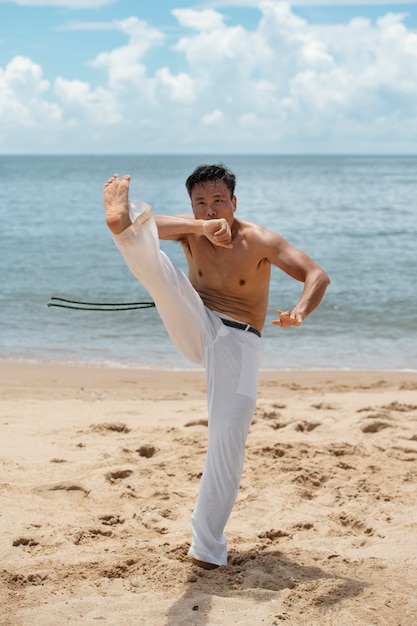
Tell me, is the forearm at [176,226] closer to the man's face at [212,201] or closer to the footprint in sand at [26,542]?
the man's face at [212,201]

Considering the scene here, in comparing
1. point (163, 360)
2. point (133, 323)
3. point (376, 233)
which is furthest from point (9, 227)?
point (163, 360)

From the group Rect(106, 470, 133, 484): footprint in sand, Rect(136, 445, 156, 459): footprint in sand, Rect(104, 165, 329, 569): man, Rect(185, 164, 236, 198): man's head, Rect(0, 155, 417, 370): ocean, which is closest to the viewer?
Rect(104, 165, 329, 569): man

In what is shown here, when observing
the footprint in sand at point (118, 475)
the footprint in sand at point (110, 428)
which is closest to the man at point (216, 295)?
the footprint in sand at point (118, 475)

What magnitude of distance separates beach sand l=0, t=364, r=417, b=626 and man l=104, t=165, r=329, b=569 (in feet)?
1.43

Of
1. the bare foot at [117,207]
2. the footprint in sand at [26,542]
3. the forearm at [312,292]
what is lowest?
the footprint in sand at [26,542]

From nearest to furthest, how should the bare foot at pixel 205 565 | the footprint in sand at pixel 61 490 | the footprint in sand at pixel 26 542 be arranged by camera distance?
the bare foot at pixel 205 565 < the footprint in sand at pixel 26 542 < the footprint in sand at pixel 61 490

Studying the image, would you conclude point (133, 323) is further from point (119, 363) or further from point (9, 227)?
point (9, 227)

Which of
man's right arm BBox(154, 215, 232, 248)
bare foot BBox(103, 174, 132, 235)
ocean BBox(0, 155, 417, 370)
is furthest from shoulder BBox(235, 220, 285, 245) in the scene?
ocean BBox(0, 155, 417, 370)

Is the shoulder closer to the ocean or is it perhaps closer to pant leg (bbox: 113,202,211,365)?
pant leg (bbox: 113,202,211,365)

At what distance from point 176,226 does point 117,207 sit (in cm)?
43

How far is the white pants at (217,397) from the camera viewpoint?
4105mm

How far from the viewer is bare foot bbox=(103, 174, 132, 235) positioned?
3.71 meters

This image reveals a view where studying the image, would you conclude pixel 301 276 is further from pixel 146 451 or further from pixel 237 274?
pixel 146 451

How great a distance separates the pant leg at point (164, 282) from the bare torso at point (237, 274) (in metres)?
0.19
